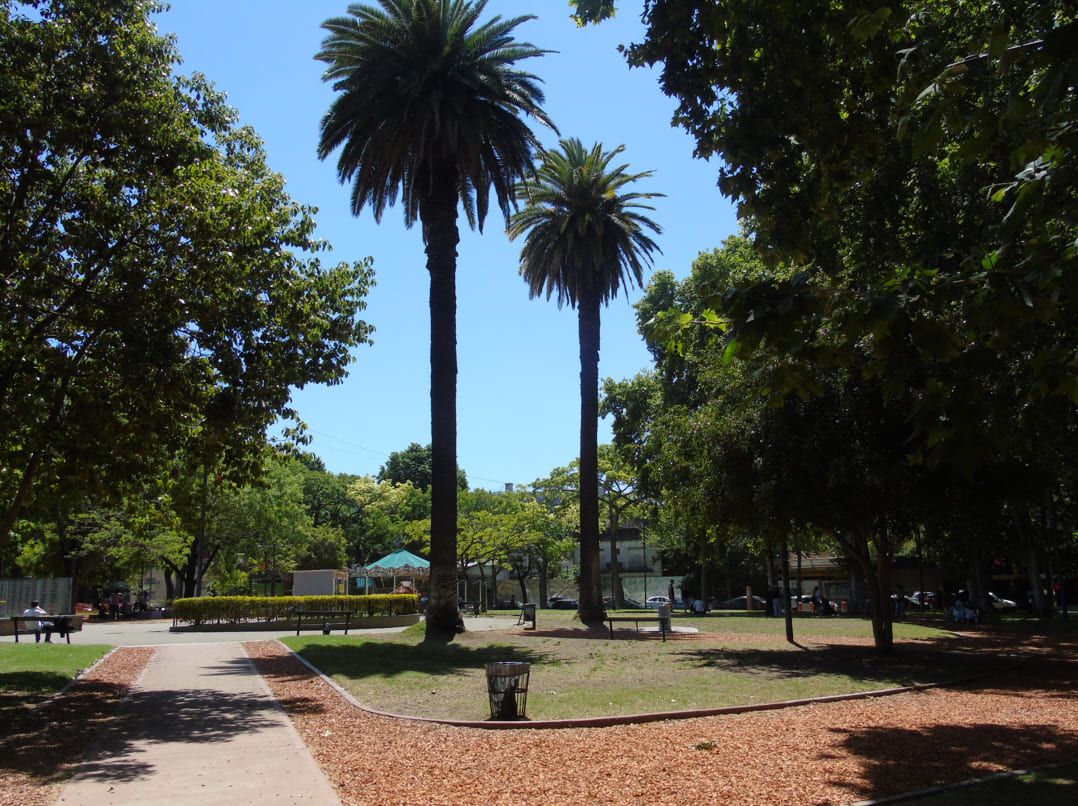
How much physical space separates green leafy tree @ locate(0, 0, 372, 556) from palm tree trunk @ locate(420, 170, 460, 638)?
8604 mm

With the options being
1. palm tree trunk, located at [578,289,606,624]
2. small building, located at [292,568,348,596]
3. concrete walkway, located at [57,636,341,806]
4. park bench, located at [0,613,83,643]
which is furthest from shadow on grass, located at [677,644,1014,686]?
small building, located at [292,568,348,596]

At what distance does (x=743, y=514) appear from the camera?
54.2 ft

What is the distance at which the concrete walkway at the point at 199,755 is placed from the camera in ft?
21.9

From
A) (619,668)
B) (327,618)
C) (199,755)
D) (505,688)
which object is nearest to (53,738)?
(199,755)

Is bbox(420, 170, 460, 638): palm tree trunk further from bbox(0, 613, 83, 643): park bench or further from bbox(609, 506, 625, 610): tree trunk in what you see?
bbox(609, 506, 625, 610): tree trunk

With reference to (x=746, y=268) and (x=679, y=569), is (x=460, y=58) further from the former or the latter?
(x=679, y=569)

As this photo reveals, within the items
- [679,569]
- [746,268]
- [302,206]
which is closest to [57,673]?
[302,206]

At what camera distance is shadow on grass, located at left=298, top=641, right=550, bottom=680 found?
15.1 metres

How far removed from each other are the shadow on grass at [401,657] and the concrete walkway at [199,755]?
2.40m

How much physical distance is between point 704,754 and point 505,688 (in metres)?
2.78

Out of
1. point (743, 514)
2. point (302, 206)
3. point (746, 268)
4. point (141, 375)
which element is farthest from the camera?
point (746, 268)

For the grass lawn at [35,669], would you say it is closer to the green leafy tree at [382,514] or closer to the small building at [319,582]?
the small building at [319,582]

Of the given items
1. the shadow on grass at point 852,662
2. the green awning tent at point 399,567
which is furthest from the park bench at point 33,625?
the shadow on grass at point 852,662

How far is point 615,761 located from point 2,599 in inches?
1455
